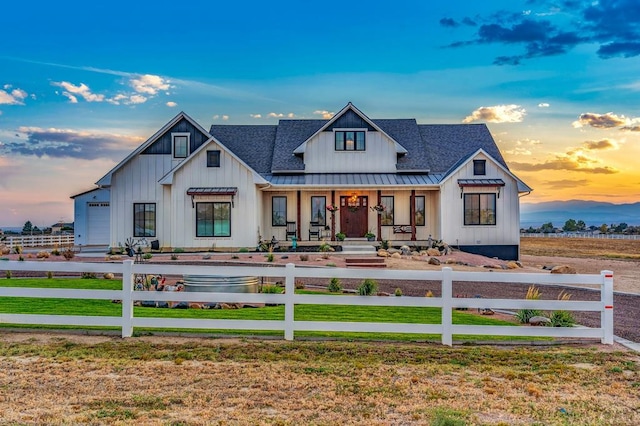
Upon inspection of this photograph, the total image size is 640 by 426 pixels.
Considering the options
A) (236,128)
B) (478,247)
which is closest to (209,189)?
(236,128)

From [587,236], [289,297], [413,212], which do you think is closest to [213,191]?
[413,212]

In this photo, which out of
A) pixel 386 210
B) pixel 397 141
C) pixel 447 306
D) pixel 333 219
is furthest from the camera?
pixel 397 141

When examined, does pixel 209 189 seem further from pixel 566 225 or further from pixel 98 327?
pixel 566 225

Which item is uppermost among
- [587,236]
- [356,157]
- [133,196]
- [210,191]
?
[356,157]

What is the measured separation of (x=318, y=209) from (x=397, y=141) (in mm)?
7040

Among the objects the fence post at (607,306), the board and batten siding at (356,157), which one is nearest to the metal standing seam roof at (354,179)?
the board and batten siding at (356,157)

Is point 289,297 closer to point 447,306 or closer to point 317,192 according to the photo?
point 447,306

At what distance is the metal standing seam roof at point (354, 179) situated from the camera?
27375 mm

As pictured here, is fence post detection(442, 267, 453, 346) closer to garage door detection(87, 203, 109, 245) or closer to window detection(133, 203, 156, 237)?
window detection(133, 203, 156, 237)

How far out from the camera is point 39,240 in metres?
40.9

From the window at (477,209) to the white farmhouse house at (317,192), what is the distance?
53 millimetres

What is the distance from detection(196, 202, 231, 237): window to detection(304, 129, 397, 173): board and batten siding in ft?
18.8

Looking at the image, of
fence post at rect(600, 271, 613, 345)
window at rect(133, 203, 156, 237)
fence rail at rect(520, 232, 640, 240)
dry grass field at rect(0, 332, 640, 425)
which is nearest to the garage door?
window at rect(133, 203, 156, 237)

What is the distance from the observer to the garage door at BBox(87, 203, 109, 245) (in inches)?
1374
